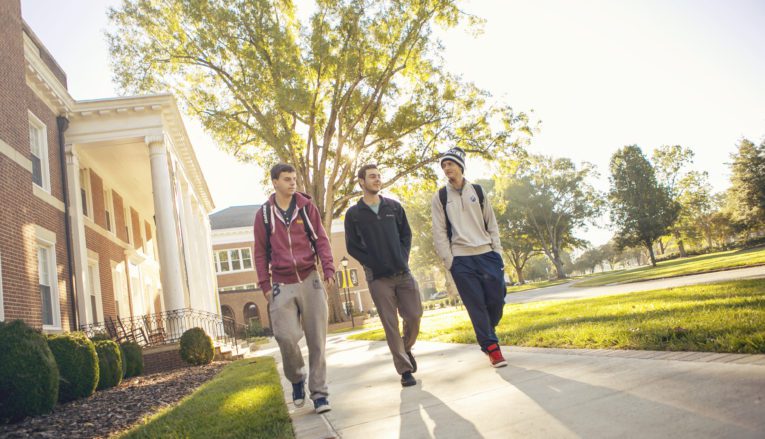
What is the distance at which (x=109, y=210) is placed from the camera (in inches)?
752

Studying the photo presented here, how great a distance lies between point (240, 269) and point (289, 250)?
1786 inches

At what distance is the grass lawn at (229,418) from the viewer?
145 inches

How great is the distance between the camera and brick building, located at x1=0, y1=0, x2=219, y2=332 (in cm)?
1030

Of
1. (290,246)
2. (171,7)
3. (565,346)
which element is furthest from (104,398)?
(171,7)

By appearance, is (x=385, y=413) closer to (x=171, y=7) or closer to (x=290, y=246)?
(x=290, y=246)

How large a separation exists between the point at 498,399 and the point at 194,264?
21.2 metres

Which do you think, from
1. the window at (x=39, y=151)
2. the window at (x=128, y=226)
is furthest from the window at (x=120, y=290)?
the window at (x=39, y=151)

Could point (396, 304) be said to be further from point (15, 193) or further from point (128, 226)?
point (128, 226)

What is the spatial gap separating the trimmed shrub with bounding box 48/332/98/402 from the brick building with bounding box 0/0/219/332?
88.6 inches

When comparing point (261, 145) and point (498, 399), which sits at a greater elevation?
point (261, 145)

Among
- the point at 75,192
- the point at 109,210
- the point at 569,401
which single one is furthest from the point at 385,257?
the point at 109,210

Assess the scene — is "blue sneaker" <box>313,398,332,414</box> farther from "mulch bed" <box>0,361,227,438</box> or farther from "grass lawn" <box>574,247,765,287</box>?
"grass lawn" <box>574,247,765,287</box>

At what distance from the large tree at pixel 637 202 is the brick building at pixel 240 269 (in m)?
23.1

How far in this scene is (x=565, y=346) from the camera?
5320 mm
